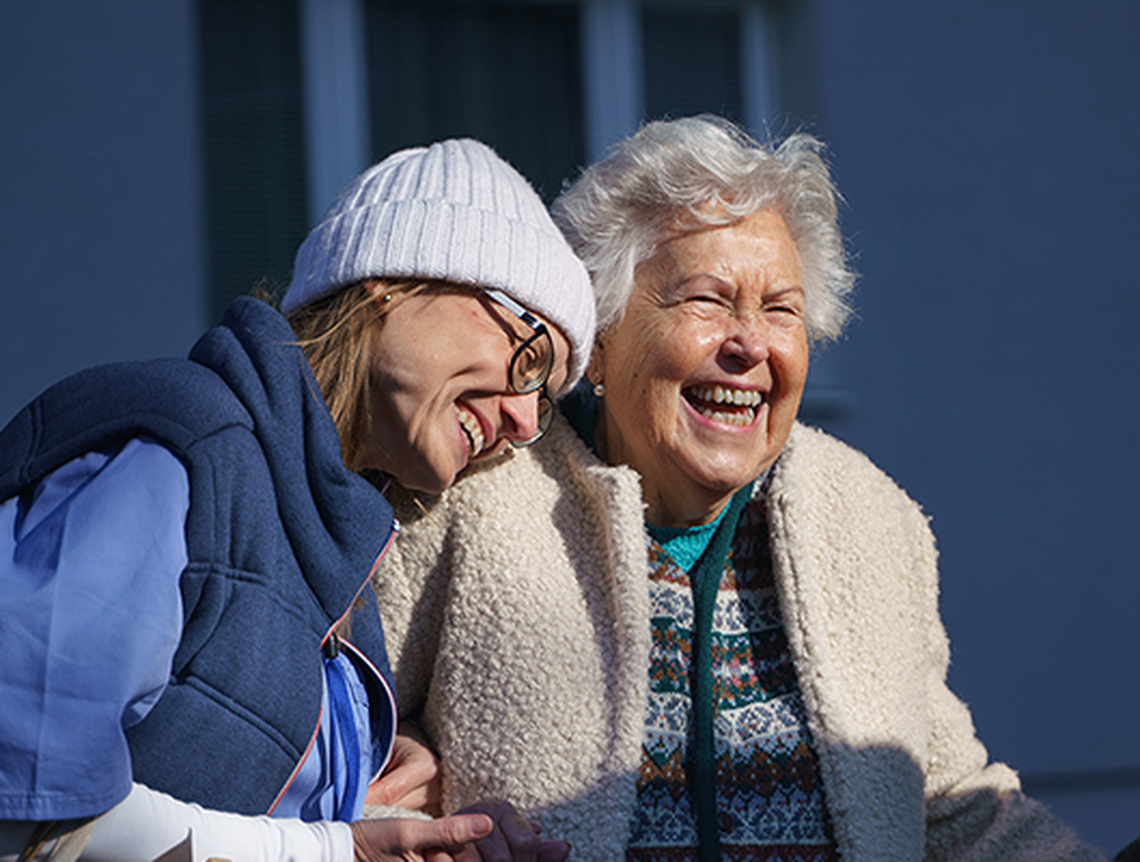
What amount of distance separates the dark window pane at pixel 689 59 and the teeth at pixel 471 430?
3.33m

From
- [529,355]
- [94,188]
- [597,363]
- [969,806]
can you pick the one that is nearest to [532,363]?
[529,355]

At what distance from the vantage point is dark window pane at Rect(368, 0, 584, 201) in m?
4.58

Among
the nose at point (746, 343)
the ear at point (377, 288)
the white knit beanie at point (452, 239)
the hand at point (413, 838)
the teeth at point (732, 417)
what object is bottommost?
the hand at point (413, 838)

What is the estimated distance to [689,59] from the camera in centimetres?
498

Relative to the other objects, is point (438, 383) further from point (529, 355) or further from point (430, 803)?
point (430, 803)

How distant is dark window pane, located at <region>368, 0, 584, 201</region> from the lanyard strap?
2.73 meters

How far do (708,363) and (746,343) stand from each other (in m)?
0.08

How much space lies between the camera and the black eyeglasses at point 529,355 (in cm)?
189

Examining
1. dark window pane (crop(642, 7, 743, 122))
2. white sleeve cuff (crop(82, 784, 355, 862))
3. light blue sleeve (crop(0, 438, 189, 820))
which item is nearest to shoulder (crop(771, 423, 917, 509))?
white sleeve cuff (crop(82, 784, 355, 862))

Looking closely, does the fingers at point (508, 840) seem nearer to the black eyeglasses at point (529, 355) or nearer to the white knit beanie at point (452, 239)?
the black eyeglasses at point (529, 355)

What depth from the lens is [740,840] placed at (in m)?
2.03

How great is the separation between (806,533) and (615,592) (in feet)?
1.36

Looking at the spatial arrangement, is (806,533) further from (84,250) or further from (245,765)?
(84,250)

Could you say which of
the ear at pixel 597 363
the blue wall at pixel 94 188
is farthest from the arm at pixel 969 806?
the blue wall at pixel 94 188
